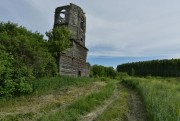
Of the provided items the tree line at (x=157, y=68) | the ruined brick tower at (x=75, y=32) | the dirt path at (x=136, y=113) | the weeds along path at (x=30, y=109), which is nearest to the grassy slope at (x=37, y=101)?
the weeds along path at (x=30, y=109)

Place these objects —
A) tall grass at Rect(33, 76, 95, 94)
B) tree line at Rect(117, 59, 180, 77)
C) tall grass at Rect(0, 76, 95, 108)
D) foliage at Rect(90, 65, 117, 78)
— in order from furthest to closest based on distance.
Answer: tree line at Rect(117, 59, 180, 77), foliage at Rect(90, 65, 117, 78), tall grass at Rect(33, 76, 95, 94), tall grass at Rect(0, 76, 95, 108)

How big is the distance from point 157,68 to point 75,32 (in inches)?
2359

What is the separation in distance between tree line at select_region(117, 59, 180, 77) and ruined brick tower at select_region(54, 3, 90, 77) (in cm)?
5257

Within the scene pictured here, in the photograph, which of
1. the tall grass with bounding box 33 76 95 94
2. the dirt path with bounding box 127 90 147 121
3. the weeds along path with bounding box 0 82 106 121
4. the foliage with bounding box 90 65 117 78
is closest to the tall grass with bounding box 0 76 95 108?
the tall grass with bounding box 33 76 95 94

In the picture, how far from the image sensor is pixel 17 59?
1867 centimetres

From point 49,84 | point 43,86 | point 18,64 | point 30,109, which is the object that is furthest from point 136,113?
point 49,84

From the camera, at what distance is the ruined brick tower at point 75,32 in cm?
3622

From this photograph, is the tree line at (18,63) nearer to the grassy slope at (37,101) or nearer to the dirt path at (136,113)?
the grassy slope at (37,101)

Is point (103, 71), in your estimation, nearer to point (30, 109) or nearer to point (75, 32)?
point (75, 32)

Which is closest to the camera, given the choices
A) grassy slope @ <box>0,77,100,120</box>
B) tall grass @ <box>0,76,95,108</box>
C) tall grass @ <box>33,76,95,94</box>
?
grassy slope @ <box>0,77,100,120</box>

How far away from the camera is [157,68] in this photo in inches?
3676

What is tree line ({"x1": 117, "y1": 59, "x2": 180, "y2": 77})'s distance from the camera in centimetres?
8712

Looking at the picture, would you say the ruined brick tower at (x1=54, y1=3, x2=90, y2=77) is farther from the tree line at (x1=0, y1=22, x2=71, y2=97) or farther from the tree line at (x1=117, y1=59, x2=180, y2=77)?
the tree line at (x1=117, y1=59, x2=180, y2=77)

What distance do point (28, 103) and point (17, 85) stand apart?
219 cm
